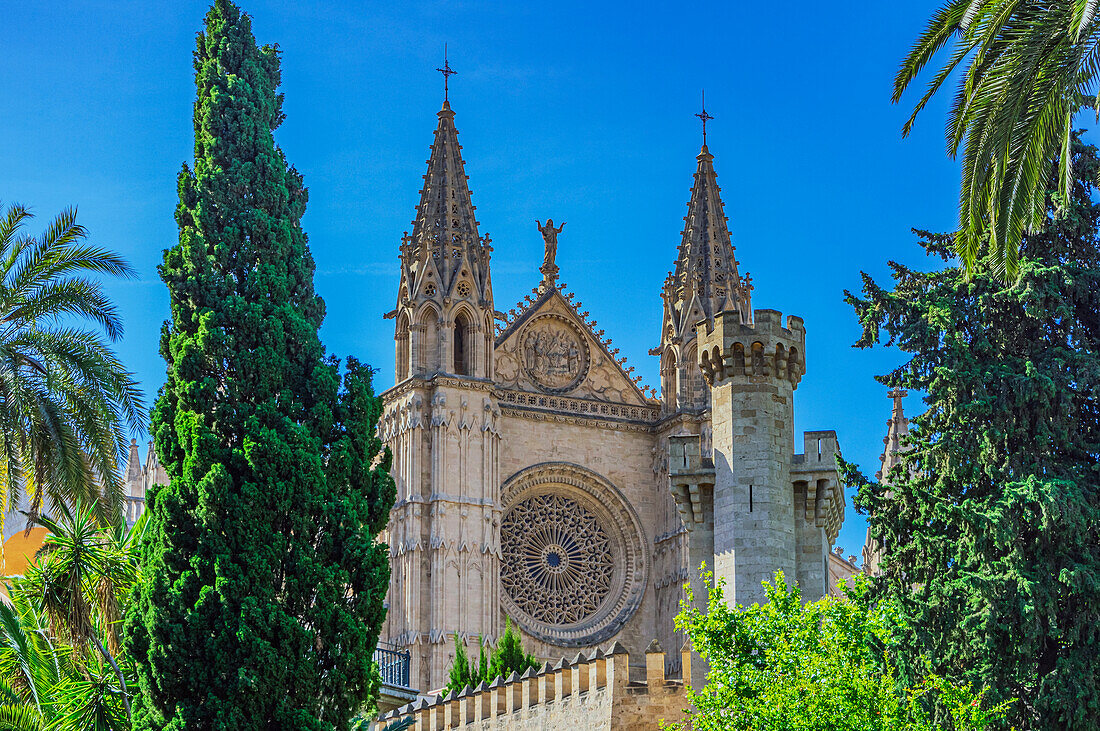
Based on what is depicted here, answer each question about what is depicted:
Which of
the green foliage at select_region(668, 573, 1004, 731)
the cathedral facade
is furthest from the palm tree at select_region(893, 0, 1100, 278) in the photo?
the cathedral facade

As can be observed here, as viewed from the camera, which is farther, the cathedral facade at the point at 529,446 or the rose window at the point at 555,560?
the rose window at the point at 555,560

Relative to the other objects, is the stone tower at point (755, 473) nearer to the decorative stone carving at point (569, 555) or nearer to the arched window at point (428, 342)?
the arched window at point (428, 342)

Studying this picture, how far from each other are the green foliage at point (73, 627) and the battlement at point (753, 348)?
9528 mm

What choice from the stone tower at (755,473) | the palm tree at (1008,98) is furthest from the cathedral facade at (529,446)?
the palm tree at (1008,98)

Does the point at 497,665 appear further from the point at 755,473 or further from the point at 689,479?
the point at 755,473

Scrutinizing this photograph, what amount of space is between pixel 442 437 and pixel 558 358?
5836mm

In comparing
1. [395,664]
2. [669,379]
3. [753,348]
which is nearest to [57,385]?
[753,348]

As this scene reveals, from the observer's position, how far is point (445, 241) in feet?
149

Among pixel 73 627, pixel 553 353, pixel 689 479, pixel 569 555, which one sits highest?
pixel 553 353

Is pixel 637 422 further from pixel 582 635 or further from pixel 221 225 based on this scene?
pixel 221 225

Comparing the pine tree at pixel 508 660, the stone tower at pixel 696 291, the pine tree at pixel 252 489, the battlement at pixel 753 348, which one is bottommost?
the pine tree at pixel 508 660

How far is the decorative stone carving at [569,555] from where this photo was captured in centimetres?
4506

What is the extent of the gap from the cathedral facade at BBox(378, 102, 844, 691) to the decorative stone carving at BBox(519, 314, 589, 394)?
4cm

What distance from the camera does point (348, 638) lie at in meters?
20.3
